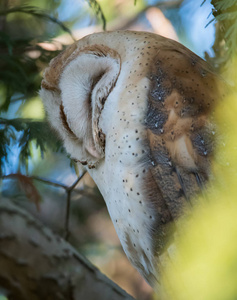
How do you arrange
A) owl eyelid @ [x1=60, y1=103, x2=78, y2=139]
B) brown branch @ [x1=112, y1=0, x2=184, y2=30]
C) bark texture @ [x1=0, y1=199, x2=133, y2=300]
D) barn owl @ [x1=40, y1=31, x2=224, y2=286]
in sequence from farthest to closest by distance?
1. brown branch @ [x1=112, y1=0, x2=184, y2=30]
2. owl eyelid @ [x1=60, y1=103, x2=78, y2=139]
3. barn owl @ [x1=40, y1=31, x2=224, y2=286]
4. bark texture @ [x1=0, y1=199, x2=133, y2=300]

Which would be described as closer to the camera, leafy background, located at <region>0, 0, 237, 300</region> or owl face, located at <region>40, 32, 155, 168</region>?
owl face, located at <region>40, 32, 155, 168</region>

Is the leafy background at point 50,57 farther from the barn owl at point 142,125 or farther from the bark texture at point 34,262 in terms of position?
the bark texture at point 34,262

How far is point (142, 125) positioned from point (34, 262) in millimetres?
472

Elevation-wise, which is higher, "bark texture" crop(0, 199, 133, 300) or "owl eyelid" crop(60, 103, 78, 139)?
"bark texture" crop(0, 199, 133, 300)

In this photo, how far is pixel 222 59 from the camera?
113 centimetres

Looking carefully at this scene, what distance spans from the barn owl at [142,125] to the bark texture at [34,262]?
0.39 metres

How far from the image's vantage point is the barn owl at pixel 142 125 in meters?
0.79

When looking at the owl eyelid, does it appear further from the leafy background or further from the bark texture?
the bark texture

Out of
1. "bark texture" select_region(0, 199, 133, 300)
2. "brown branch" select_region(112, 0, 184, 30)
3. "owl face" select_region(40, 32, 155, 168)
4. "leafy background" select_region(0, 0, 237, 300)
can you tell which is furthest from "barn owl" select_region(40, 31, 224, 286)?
"bark texture" select_region(0, 199, 133, 300)

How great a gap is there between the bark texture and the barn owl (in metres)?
0.39

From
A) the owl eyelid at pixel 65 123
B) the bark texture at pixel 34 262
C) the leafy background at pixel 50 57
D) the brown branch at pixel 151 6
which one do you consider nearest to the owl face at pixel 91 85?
the owl eyelid at pixel 65 123

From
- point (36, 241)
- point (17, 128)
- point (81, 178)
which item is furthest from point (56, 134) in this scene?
point (36, 241)

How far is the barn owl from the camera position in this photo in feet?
2.59

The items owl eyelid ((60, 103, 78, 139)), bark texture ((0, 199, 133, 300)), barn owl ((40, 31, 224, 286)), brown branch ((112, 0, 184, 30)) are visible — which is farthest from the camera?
brown branch ((112, 0, 184, 30))
